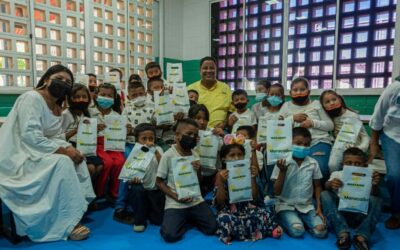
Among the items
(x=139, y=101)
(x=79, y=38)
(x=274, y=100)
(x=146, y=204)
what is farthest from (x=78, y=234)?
(x=79, y=38)

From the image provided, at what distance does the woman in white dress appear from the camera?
216cm

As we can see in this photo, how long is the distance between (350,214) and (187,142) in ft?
4.97

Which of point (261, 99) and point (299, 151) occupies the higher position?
point (261, 99)

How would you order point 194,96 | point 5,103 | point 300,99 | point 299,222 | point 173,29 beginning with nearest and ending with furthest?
point 299,222 → point 300,99 → point 194,96 → point 5,103 → point 173,29

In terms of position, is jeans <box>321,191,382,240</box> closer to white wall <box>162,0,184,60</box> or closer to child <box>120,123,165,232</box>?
child <box>120,123,165,232</box>

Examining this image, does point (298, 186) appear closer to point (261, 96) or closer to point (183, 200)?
point (183, 200)

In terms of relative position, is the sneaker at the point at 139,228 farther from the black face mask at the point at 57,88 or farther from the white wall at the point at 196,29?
the white wall at the point at 196,29

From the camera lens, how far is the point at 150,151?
261 cm

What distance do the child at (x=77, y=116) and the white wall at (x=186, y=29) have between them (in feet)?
13.8

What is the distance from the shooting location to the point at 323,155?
112 inches

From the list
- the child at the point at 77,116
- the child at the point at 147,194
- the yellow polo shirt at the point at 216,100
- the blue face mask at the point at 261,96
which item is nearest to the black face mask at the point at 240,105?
the yellow polo shirt at the point at 216,100

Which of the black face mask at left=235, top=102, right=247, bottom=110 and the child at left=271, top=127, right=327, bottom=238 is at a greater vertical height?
the black face mask at left=235, top=102, right=247, bottom=110

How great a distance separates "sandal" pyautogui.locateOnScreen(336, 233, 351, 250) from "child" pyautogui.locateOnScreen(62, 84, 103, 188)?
7.25ft

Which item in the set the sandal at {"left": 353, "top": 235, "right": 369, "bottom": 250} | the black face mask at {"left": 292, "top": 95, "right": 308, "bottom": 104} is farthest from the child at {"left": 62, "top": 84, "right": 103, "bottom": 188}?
the sandal at {"left": 353, "top": 235, "right": 369, "bottom": 250}
